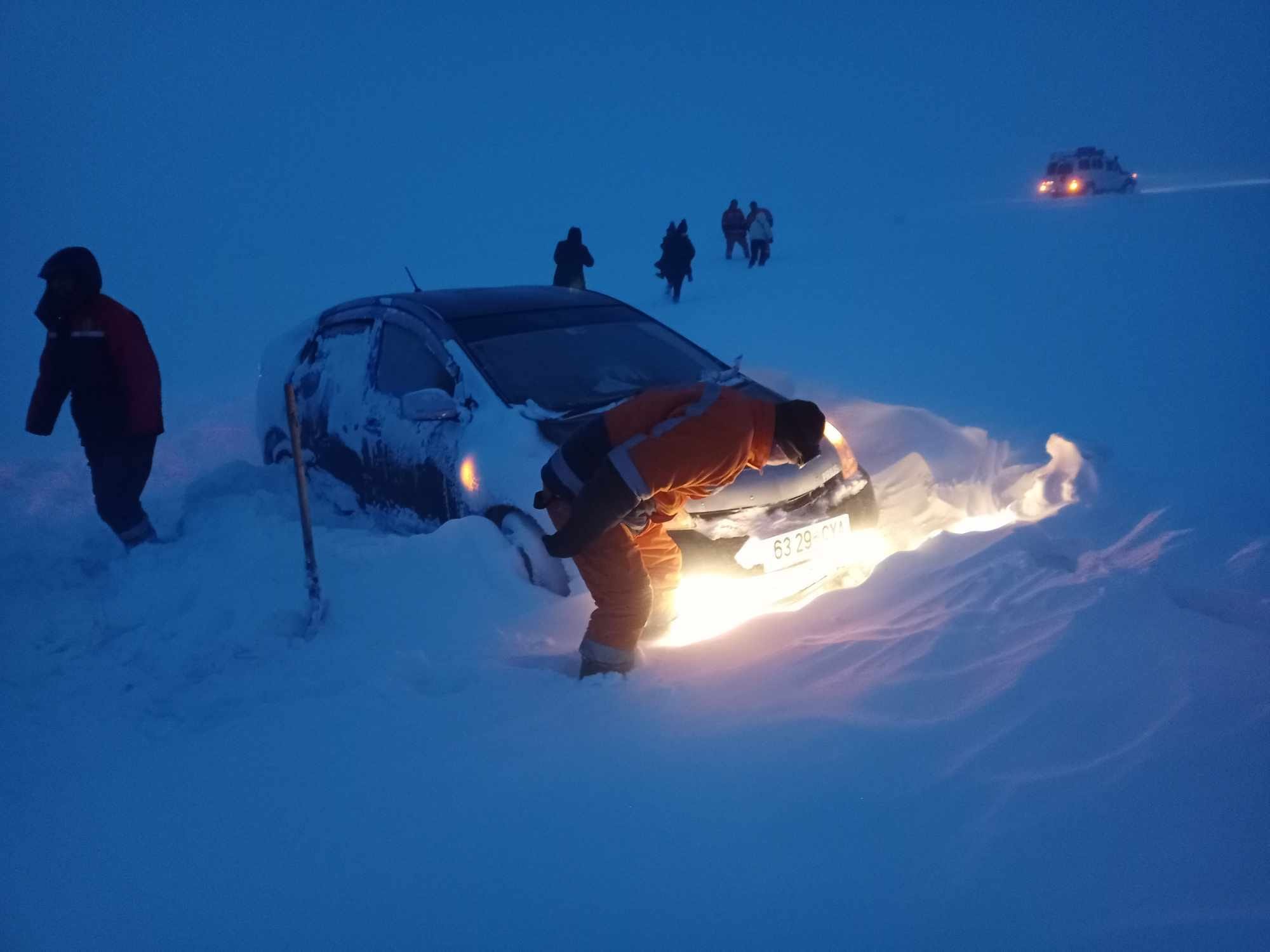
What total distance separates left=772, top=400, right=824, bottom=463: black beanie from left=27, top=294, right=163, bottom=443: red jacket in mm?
3586

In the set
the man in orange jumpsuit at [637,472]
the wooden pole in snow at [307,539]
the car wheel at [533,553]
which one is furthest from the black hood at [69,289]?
the man in orange jumpsuit at [637,472]

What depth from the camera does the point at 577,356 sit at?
5.05 m

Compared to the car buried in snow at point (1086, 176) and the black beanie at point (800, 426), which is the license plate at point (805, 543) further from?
the car buried in snow at point (1086, 176)

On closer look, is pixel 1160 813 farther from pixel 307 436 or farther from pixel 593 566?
pixel 307 436

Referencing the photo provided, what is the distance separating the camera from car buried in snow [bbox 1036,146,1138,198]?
103ft

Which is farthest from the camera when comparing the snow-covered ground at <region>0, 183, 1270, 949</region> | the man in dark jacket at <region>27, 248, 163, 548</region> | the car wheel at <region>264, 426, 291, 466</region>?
the car wheel at <region>264, 426, 291, 466</region>

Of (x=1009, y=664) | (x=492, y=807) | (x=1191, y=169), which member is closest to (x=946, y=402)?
(x=1009, y=664)

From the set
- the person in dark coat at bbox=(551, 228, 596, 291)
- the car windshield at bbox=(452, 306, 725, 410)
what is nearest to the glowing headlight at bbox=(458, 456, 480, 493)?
the car windshield at bbox=(452, 306, 725, 410)

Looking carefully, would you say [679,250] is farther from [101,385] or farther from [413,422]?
[101,385]

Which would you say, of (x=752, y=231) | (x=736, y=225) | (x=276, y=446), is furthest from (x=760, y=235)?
(x=276, y=446)

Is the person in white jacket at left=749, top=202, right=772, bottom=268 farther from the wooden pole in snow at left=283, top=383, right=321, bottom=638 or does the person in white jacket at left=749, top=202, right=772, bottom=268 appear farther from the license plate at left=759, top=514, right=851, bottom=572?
the wooden pole in snow at left=283, top=383, right=321, bottom=638

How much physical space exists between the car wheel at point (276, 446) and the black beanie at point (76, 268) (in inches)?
58.9

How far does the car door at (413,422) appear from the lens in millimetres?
4574

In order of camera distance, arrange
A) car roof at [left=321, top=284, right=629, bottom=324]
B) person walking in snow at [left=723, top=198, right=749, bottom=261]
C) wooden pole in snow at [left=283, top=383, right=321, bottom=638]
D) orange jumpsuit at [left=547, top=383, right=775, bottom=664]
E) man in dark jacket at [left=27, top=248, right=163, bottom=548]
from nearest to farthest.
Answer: orange jumpsuit at [left=547, top=383, right=775, bottom=664] → wooden pole in snow at [left=283, top=383, right=321, bottom=638] → man in dark jacket at [left=27, top=248, right=163, bottom=548] → car roof at [left=321, top=284, right=629, bottom=324] → person walking in snow at [left=723, top=198, right=749, bottom=261]
